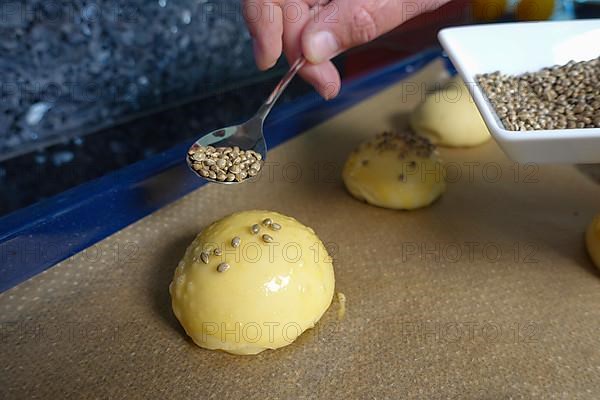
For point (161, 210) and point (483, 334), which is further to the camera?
point (161, 210)

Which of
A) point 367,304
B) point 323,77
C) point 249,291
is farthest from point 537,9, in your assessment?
point 249,291

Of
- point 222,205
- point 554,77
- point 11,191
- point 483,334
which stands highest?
point 554,77

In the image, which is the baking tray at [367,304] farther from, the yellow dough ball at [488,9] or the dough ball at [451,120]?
the yellow dough ball at [488,9]

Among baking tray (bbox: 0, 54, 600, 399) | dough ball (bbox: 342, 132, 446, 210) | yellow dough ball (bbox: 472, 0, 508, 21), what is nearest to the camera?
baking tray (bbox: 0, 54, 600, 399)

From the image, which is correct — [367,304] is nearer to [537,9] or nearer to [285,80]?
[285,80]

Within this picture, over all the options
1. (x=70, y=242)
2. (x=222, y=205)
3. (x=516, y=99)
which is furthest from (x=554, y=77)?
(x=70, y=242)

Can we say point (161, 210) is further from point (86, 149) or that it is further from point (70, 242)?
point (86, 149)

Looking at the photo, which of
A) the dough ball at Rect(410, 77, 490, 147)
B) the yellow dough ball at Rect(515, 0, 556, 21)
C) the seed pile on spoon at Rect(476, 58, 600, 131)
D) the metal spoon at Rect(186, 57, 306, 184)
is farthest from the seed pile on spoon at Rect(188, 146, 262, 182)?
the yellow dough ball at Rect(515, 0, 556, 21)

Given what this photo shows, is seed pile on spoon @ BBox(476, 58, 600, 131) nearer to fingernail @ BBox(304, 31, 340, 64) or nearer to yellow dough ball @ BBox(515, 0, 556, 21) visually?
fingernail @ BBox(304, 31, 340, 64)
